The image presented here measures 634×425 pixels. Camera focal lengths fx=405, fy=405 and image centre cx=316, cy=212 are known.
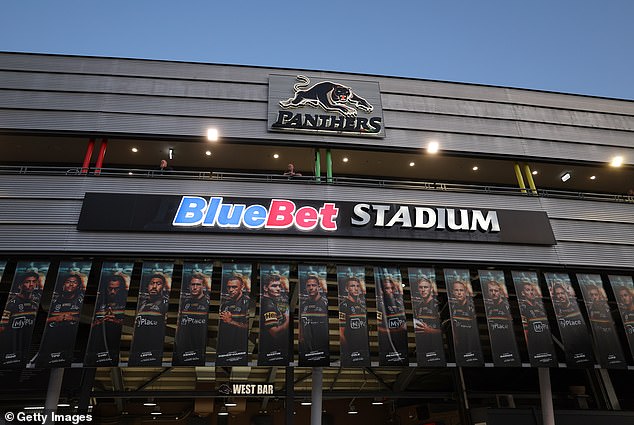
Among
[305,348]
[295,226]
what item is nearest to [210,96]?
[295,226]

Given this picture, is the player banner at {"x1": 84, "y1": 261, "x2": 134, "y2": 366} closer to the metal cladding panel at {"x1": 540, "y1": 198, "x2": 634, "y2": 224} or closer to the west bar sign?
the west bar sign

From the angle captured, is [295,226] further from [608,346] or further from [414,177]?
[608,346]

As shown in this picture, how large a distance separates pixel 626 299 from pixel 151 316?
14922 millimetres

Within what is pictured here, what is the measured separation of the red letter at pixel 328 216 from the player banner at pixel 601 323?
842 cm

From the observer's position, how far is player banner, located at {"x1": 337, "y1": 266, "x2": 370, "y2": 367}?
36.6 ft

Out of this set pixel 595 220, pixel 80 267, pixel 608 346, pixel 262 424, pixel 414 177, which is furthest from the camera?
pixel 414 177

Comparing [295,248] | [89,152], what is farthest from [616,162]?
[89,152]

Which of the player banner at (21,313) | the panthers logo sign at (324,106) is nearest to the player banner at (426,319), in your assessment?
the panthers logo sign at (324,106)

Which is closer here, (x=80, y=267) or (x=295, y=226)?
(x=80, y=267)

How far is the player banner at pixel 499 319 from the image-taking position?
38.7ft

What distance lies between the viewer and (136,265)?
41.9ft

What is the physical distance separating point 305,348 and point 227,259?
3526mm

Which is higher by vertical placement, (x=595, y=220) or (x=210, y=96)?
(x=210, y=96)

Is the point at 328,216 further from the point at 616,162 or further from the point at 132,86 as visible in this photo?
the point at 616,162
